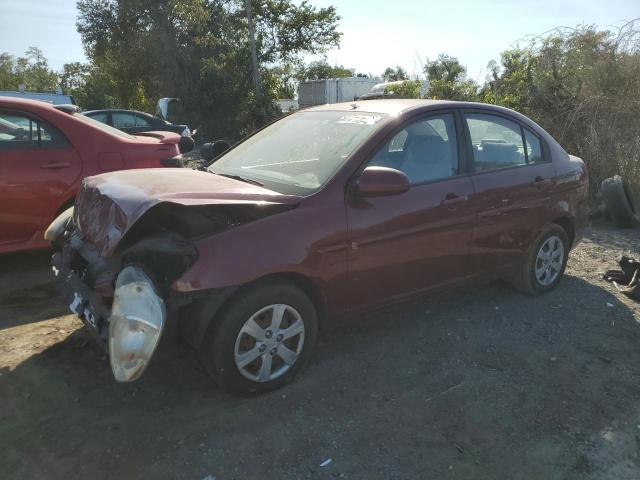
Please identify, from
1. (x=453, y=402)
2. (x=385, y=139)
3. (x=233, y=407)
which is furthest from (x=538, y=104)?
(x=233, y=407)

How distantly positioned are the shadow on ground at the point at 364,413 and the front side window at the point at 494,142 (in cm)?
134

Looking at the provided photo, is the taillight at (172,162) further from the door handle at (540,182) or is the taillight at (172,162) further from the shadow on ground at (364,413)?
the door handle at (540,182)

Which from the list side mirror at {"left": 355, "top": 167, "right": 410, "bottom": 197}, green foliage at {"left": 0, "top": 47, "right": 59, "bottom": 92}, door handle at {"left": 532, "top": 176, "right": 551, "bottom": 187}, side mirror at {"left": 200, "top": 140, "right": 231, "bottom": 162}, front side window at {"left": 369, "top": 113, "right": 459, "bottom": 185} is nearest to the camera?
side mirror at {"left": 355, "top": 167, "right": 410, "bottom": 197}

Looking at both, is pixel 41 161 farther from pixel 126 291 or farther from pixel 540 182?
pixel 540 182

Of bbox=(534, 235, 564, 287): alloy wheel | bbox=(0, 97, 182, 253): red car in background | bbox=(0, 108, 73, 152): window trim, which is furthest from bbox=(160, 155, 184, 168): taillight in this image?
bbox=(534, 235, 564, 287): alloy wheel

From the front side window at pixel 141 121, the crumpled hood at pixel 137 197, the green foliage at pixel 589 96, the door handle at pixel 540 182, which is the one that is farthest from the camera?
the front side window at pixel 141 121

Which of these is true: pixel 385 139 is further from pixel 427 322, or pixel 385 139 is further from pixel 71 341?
pixel 71 341

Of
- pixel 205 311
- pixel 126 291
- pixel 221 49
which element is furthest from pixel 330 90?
pixel 126 291

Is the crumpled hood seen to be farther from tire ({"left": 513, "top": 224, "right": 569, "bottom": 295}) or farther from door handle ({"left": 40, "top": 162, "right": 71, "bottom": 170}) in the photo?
tire ({"left": 513, "top": 224, "right": 569, "bottom": 295})

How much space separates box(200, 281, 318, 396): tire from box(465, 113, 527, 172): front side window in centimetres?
188

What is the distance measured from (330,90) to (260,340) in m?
27.2

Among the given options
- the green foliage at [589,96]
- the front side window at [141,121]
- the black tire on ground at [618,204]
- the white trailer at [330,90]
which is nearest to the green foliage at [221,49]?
the white trailer at [330,90]

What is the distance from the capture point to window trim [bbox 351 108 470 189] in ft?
10.8

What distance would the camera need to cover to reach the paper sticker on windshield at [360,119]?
11.7 feet
